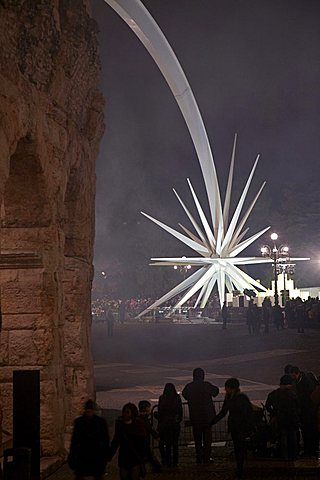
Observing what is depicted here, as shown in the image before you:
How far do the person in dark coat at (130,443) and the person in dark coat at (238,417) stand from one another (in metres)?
1.60

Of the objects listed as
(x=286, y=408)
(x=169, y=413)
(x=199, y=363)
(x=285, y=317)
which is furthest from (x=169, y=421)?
(x=285, y=317)

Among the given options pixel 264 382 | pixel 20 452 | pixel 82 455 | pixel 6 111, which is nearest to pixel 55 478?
pixel 20 452

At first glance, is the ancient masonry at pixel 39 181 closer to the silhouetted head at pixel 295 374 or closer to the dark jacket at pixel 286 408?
the dark jacket at pixel 286 408

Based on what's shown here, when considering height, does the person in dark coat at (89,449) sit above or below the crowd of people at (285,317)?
below

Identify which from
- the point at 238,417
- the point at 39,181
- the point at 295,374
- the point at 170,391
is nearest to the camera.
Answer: the point at 238,417

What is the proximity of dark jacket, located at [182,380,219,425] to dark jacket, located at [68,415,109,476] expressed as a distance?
2483 mm

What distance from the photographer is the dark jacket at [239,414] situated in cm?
789

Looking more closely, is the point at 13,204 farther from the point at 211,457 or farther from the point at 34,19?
the point at 211,457

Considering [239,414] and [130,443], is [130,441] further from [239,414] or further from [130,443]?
[239,414]

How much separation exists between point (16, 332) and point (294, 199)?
82.7m

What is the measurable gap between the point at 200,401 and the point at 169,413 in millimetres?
390

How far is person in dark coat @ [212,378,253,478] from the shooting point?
790 centimetres

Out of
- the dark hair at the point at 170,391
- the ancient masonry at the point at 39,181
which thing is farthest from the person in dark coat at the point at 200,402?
the ancient masonry at the point at 39,181

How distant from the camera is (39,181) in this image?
29.9 ft
